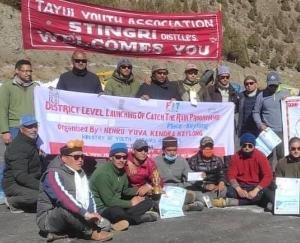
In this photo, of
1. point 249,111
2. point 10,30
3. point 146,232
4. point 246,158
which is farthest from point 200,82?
point 10,30

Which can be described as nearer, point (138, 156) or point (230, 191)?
point (138, 156)

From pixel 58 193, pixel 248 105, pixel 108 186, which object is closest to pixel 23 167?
pixel 108 186

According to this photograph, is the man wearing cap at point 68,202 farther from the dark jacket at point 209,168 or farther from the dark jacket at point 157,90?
the dark jacket at point 157,90

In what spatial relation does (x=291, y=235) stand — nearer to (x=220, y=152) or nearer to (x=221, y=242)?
(x=221, y=242)

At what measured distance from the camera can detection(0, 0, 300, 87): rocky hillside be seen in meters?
27.3

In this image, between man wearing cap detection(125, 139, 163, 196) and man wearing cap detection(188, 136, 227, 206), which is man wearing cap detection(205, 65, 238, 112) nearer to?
man wearing cap detection(188, 136, 227, 206)

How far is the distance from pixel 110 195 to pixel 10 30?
20553 mm

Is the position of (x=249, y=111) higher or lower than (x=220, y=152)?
higher

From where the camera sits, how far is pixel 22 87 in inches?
371

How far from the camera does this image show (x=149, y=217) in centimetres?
870

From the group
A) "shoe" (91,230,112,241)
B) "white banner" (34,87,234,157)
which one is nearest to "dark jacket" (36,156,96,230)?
"shoe" (91,230,112,241)

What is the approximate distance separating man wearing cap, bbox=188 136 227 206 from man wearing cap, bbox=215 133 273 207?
20cm

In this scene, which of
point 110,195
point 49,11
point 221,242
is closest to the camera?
point 221,242

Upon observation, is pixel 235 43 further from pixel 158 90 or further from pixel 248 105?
pixel 158 90
